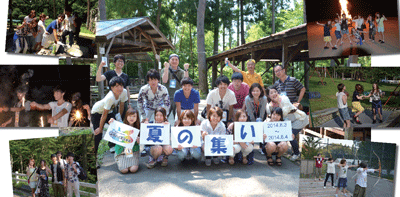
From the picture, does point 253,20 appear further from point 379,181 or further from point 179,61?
point 379,181

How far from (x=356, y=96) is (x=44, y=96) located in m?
3.43

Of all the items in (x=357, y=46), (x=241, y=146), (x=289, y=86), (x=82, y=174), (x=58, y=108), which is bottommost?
(x=82, y=174)

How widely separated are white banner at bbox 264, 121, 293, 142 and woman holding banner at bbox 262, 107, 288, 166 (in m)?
0.06

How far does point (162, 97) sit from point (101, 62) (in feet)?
2.96

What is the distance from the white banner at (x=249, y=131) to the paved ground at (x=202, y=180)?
434 millimetres

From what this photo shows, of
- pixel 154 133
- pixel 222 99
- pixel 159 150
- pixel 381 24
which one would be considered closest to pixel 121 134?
pixel 154 133

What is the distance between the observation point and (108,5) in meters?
4.08

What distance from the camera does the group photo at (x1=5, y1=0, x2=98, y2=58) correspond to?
3002 millimetres

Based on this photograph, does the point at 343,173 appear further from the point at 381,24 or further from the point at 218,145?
the point at 381,24

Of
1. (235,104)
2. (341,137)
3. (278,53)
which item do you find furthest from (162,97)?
(278,53)

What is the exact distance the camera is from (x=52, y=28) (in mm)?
3170

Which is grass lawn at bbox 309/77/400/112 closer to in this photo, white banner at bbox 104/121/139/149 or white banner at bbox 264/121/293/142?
white banner at bbox 264/121/293/142

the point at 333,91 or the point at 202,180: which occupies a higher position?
the point at 333,91

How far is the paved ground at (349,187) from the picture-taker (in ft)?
8.99
